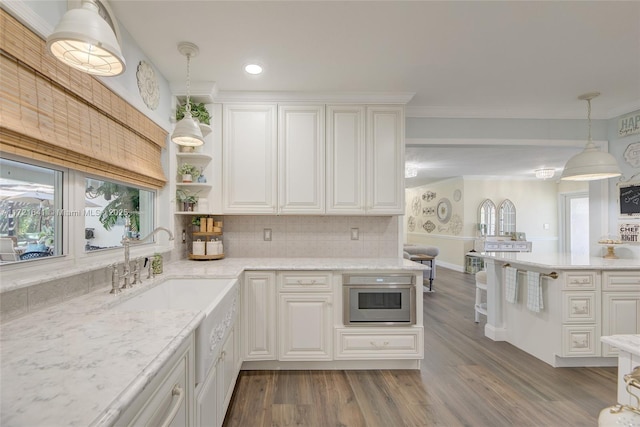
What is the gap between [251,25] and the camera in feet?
6.44

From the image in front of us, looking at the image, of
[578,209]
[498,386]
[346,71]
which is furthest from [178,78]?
[578,209]

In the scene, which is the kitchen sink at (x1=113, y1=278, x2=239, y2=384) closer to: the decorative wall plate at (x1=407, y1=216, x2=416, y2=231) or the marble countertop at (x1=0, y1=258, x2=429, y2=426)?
the marble countertop at (x1=0, y1=258, x2=429, y2=426)

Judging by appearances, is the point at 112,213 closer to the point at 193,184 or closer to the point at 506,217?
the point at 193,184

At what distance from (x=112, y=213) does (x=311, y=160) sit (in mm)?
1663

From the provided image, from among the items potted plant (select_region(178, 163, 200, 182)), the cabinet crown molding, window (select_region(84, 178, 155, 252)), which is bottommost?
window (select_region(84, 178, 155, 252))

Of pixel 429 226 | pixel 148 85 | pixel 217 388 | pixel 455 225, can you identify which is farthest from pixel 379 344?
pixel 429 226

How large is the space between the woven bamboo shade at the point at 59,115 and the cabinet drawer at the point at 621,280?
3.94 m

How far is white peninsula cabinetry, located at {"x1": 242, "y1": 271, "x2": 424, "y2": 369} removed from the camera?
258 centimetres

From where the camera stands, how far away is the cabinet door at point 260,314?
8.41 feet

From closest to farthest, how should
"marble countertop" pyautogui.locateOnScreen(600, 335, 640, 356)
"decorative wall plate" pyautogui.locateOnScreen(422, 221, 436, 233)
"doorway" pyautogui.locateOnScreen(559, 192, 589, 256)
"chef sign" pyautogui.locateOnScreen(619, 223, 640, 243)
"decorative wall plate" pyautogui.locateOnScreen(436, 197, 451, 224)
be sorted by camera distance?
"marble countertop" pyautogui.locateOnScreen(600, 335, 640, 356) → "chef sign" pyautogui.locateOnScreen(619, 223, 640, 243) → "doorway" pyautogui.locateOnScreen(559, 192, 589, 256) → "decorative wall plate" pyautogui.locateOnScreen(436, 197, 451, 224) → "decorative wall plate" pyautogui.locateOnScreen(422, 221, 436, 233)

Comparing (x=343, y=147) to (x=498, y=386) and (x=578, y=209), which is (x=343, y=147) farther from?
(x=578, y=209)

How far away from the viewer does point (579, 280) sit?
2.69m

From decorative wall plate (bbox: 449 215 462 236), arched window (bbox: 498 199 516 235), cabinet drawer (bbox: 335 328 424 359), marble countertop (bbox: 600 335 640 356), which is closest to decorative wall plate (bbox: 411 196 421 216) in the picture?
decorative wall plate (bbox: 449 215 462 236)

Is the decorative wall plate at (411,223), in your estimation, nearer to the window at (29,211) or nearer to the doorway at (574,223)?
the doorway at (574,223)
